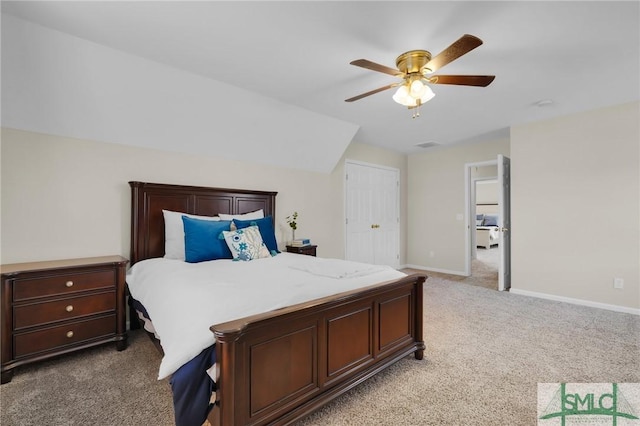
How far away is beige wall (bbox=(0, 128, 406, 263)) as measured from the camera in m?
2.36

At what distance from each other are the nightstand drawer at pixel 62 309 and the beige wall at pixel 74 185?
559 millimetres

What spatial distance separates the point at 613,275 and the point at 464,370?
9.25ft

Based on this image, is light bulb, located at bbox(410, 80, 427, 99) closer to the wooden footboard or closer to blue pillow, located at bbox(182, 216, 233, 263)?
the wooden footboard

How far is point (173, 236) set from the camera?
2.93 meters

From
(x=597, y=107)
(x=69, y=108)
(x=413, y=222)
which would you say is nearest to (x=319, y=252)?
(x=413, y=222)

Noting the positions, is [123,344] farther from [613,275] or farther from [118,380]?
[613,275]

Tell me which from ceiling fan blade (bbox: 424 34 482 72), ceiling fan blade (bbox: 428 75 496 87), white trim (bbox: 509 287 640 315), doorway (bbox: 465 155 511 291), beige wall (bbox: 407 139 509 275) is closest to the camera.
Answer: ceiling fan blade (bbox: 424 34 482 72)

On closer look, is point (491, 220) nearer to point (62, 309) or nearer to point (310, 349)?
point (310, 349)

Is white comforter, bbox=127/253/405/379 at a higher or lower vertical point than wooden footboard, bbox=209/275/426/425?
higher

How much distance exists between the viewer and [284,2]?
5.91 feet

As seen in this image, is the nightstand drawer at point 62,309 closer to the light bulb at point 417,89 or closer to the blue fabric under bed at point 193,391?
the blue fabric under bed at point 193,391

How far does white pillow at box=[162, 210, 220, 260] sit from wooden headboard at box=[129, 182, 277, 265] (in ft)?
0.36

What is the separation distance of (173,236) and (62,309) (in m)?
0.99

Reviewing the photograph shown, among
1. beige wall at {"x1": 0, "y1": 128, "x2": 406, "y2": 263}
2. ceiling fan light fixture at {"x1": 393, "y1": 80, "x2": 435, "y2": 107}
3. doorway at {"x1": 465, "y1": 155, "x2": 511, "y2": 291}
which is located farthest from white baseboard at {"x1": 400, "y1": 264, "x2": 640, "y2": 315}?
beige wall at {"x1": 0, "y1": 128, "x2": 406, "y2": 263}
